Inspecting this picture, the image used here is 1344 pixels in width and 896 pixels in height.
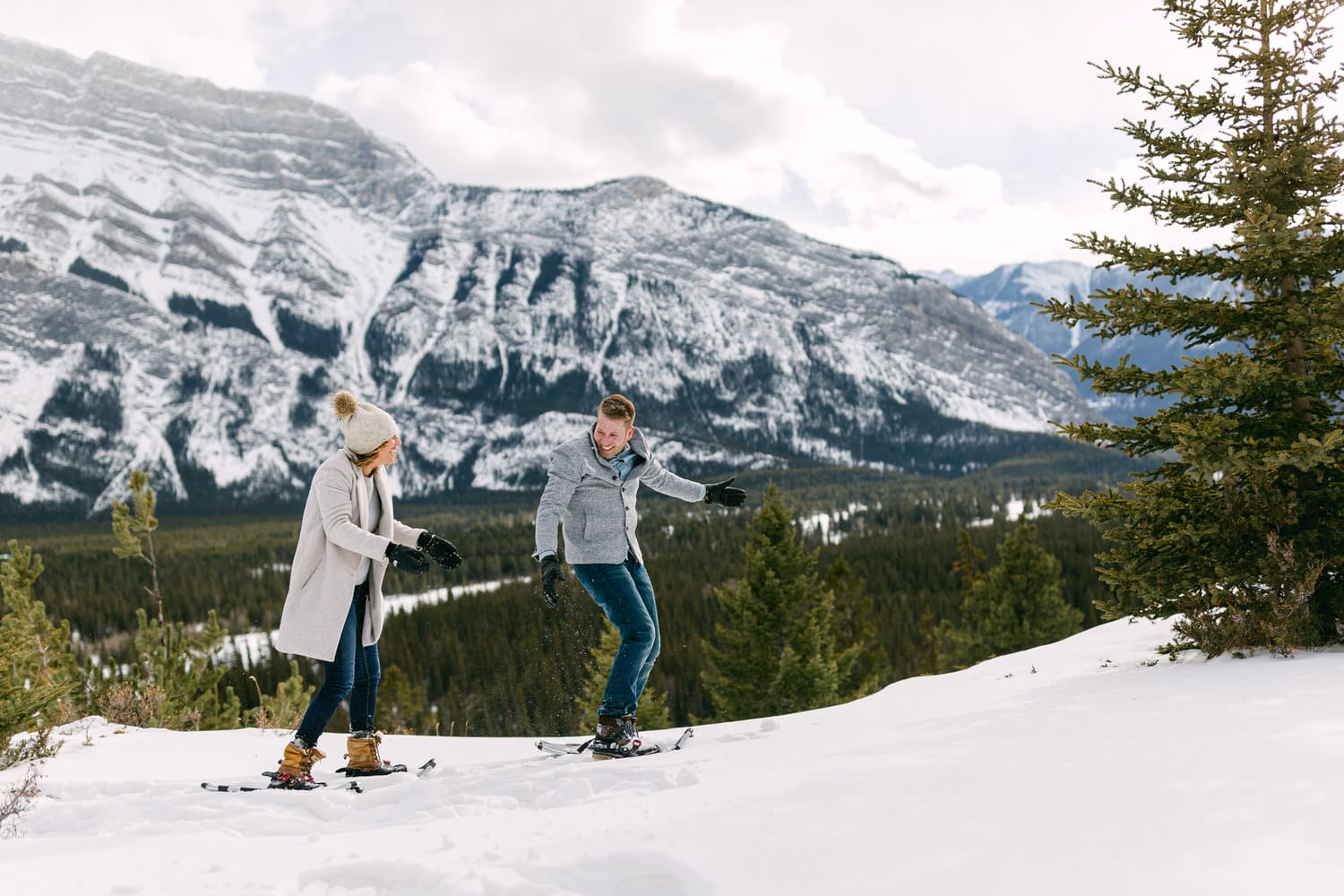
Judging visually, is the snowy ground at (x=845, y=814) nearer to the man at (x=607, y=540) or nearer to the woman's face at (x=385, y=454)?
the man at (x=607, y=540)

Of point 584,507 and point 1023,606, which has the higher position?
point 584,507

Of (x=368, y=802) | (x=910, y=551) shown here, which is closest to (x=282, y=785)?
(x=368, y=802)

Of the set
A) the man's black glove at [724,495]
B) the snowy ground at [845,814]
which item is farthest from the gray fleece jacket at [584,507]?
the snowy ground at [845,814]

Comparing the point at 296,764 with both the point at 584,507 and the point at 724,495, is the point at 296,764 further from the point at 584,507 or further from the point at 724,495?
the point at 724,495

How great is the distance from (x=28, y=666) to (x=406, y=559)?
10.5m

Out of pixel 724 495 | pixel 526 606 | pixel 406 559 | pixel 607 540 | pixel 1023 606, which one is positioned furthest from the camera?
pixel 526 606

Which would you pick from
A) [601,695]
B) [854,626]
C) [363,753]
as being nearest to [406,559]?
[363,753]

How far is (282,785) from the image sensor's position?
5.45 metres

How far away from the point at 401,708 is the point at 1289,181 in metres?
48.1

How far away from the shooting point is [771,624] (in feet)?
76.9

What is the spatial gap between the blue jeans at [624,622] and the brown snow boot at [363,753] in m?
1.66

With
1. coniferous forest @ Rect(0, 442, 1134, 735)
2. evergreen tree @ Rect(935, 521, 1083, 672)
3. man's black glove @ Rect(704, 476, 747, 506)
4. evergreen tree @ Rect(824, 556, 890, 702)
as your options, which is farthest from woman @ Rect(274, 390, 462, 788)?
evergreen tree @ Rect(824, 556, 890, 702)

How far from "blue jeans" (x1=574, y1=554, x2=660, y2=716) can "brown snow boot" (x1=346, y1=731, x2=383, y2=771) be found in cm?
166

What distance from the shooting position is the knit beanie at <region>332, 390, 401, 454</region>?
5.69 m
